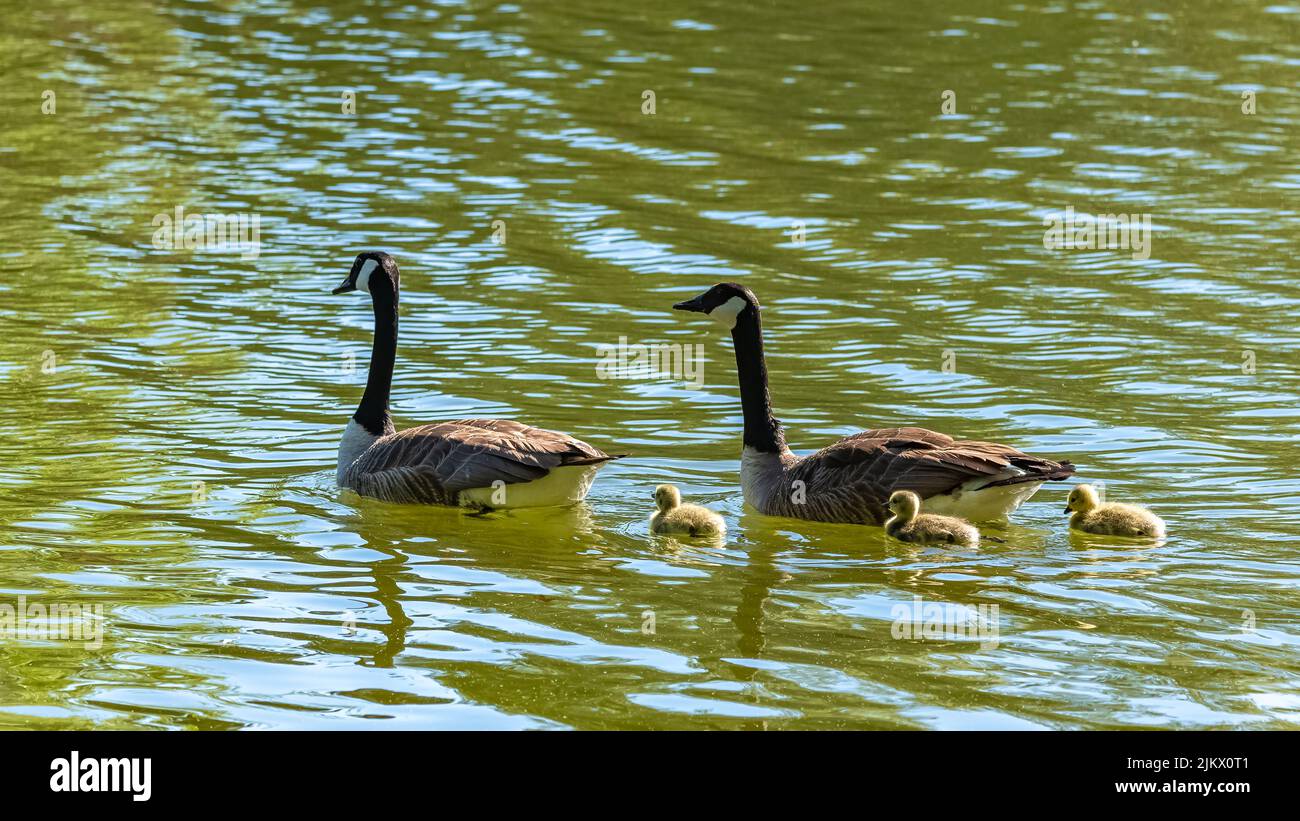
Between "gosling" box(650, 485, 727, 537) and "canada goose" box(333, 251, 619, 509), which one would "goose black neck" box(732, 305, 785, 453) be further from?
"canada goose" box(333, 251, 619, 509)

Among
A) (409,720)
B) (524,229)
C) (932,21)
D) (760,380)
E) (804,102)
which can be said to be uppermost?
(932,21)

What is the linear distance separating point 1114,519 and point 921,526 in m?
1.30

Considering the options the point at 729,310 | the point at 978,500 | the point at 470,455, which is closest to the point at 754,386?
the point at 729,310

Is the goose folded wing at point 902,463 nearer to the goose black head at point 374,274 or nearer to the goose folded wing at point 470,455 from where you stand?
the goose folded wing at point 470,455

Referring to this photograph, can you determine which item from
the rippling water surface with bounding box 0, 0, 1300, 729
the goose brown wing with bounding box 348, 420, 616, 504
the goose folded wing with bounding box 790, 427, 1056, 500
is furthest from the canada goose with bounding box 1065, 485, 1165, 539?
the goose brown wing with bounding box 348, 420, 616, 504

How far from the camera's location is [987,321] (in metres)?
18.6

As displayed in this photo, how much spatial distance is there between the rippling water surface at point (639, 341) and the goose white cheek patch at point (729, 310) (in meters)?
1.34

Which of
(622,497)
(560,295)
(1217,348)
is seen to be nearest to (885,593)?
(622,497)

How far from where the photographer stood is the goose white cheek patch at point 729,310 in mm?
13859

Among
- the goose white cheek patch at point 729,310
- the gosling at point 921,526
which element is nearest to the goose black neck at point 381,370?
the goose white cheek patch at point 729,310

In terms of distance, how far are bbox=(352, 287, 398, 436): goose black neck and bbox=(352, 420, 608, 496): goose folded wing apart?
704mm

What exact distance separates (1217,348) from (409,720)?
10950 millimetres

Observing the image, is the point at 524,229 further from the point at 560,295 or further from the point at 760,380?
the point at 760,380

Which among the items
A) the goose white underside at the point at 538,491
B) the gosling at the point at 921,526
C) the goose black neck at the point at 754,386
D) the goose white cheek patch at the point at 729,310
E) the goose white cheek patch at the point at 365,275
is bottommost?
the gosling at the point at 921,526
